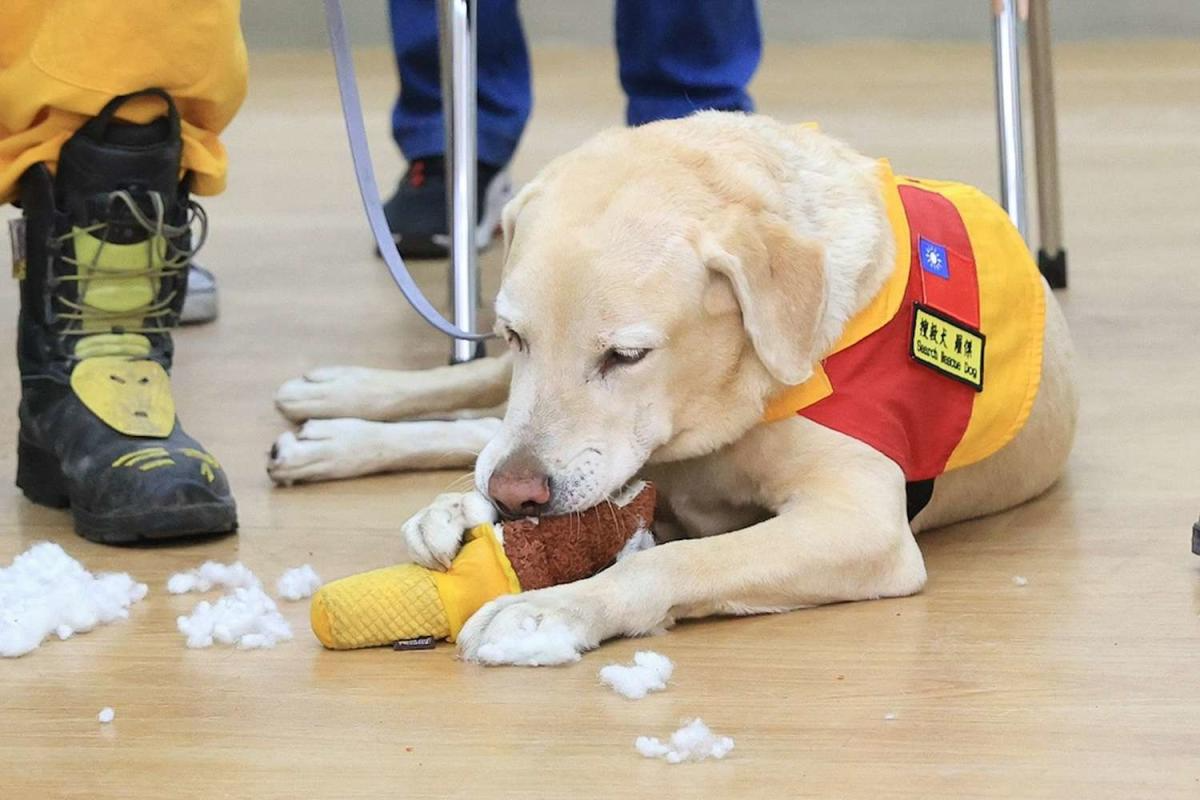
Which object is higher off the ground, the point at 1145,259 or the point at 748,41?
the point at 748,41

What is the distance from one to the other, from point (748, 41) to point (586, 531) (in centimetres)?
164

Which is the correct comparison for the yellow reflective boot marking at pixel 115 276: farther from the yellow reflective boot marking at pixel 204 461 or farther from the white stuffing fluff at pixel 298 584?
the white stuffing fluff at pixel 298 584

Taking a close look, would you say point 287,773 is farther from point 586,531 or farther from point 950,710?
point 950,710

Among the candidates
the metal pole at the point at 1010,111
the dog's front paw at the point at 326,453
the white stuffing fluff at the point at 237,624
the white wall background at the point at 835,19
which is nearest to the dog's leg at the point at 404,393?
the dog's front paw at the point at 326,453

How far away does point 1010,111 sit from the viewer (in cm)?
289

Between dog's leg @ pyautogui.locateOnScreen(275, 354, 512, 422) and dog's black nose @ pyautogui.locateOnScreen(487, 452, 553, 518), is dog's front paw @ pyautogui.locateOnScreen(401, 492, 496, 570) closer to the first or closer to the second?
dog's black nose @ pyautogui.locateOnScreen(487, 452, 553, 518)

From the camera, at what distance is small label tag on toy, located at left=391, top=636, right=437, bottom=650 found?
167 cm

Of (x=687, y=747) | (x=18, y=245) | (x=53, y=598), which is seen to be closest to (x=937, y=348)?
(x=687, y=747)

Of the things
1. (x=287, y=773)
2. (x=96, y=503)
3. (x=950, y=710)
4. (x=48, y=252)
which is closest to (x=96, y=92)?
(x=48, y=252)

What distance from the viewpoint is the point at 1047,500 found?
2.13m

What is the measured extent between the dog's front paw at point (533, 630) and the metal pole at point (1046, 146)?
1762 mm

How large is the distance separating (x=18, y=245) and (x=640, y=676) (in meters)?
1.07

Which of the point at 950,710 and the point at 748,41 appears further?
the point at 748,41

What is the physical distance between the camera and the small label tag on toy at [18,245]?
213 cm
